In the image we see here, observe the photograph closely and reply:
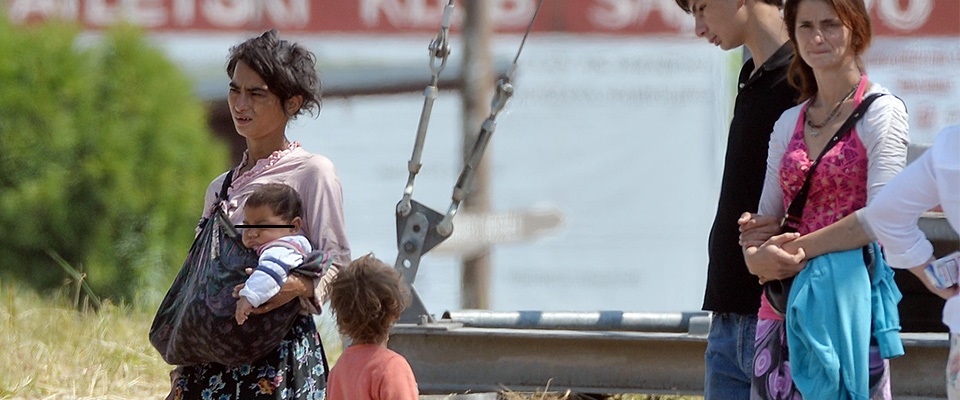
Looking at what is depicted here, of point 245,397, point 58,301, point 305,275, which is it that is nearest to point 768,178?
point 305,275

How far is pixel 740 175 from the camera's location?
3.52 m

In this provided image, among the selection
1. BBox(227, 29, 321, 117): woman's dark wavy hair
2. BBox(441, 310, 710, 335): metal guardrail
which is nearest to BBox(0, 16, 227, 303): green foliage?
BBox(441, 310, 710, 335): metal guardrail

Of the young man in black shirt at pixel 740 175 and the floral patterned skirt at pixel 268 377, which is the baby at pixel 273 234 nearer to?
the floral patterned skirt at pixel 268 377

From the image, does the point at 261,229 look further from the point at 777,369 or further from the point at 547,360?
the point at 547,360

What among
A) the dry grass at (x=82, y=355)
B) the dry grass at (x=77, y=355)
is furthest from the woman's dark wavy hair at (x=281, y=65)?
the dry grass at (x=77, y=355)

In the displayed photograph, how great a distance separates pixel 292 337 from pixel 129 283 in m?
4.99

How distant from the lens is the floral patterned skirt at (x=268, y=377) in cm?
331

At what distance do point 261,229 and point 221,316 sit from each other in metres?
0.21

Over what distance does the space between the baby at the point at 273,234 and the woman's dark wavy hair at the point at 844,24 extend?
117cm

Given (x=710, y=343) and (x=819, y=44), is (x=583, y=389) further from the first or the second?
(x=819, y=44)

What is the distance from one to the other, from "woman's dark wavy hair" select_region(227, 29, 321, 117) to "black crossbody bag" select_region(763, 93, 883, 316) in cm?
115

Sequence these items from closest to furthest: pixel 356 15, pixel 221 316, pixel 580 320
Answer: pixel 221 316
pixel 580 320
pixel 356 15

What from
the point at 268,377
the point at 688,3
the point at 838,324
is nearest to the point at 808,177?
the point at 838,324

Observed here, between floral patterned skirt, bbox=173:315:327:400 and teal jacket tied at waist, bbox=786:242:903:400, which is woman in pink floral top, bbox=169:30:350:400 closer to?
floral patterned skirt, bbox=173:315:327:400
